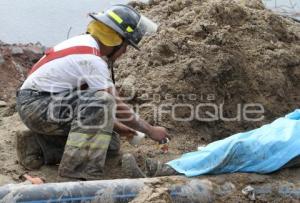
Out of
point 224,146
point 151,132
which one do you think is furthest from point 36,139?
point 224,146

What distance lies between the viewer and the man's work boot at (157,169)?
4012 millimetres

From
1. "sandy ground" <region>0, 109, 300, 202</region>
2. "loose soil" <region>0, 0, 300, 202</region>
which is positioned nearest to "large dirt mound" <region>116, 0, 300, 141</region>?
"loose soil" <region>0, 0, 300, 202</region>

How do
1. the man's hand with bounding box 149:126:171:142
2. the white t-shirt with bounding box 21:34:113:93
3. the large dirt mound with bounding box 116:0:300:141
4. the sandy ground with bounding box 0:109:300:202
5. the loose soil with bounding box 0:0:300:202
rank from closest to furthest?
the sandy ground with bounding box 0:109:300:202, the white t-shirt with bounding box 21:34:113:93, the man's hand with bounding box 149:126:171:142, the loose soil with bounding box 0:0:300:202, the large dirt mound with bounding box 116:0:300:141

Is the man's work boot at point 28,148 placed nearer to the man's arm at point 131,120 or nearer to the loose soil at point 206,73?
the loose soil at point 206,73

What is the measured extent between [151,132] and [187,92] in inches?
47.5

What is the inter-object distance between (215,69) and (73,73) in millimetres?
1694

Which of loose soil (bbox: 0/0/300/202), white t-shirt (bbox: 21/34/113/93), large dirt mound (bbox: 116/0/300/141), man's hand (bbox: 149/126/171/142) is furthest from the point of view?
large dirt mound (bbox: 116/0/300/141)

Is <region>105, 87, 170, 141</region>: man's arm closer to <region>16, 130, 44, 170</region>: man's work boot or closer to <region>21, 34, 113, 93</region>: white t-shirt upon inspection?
<region>21, 34, 113, 93</region>: white t-shirt

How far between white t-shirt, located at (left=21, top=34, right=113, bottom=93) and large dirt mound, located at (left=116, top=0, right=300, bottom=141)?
1.10m

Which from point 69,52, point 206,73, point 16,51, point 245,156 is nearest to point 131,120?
point 69,52

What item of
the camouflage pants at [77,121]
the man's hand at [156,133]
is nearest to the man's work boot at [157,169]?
the man's hand at [156,133]

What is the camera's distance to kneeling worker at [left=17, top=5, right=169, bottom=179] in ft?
13.0

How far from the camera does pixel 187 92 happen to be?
17.0ft

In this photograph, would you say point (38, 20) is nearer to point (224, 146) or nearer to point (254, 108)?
point (254, 108)
